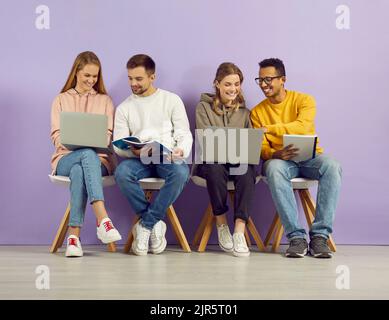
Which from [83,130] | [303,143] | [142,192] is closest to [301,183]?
[303,143]

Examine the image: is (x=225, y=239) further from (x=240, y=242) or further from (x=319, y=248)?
(x=319, y=248)

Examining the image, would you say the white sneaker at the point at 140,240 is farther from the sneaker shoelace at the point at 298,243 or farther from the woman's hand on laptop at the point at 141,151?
the sneaker shoelace at the point at 298,243

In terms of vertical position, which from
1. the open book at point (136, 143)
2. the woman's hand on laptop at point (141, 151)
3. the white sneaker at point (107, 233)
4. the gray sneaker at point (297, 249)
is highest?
the open book at point (136, 143)

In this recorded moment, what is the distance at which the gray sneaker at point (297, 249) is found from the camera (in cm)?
300

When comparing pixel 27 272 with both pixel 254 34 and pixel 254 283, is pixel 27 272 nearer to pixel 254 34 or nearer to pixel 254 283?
pixel 254 283

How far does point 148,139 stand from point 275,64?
74cm

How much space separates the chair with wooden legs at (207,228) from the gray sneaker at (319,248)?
1.08 feet

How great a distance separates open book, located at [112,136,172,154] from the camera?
121 inches

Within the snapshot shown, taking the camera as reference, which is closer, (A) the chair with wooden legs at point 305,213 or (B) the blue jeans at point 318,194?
(B) the blue jeans at point 318,194

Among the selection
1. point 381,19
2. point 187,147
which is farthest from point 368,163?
point 187,147

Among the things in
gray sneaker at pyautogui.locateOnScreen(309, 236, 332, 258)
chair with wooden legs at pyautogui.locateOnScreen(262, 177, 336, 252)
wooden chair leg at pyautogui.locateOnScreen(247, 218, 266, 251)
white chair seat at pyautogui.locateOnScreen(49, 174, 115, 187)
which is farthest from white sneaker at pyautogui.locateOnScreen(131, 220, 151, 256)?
gray sneaker at pyautogui.locateOnScreen(309, 236, 332, 258)

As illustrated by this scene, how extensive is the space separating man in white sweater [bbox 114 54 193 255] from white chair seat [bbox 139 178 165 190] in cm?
3

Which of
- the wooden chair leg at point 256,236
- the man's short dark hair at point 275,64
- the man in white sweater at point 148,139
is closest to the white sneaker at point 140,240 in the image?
the man in white sweater at point 148,139

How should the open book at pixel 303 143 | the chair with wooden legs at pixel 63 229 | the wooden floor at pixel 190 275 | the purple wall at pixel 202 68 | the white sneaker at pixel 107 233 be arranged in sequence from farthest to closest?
the purple wall at pixel 202 68 → the chair with wooden legs at pixel 63 229 → the open book at pixel 303 143 → the white sneaker at pixel 107 233 → the wooden floor at pixel 190 275
